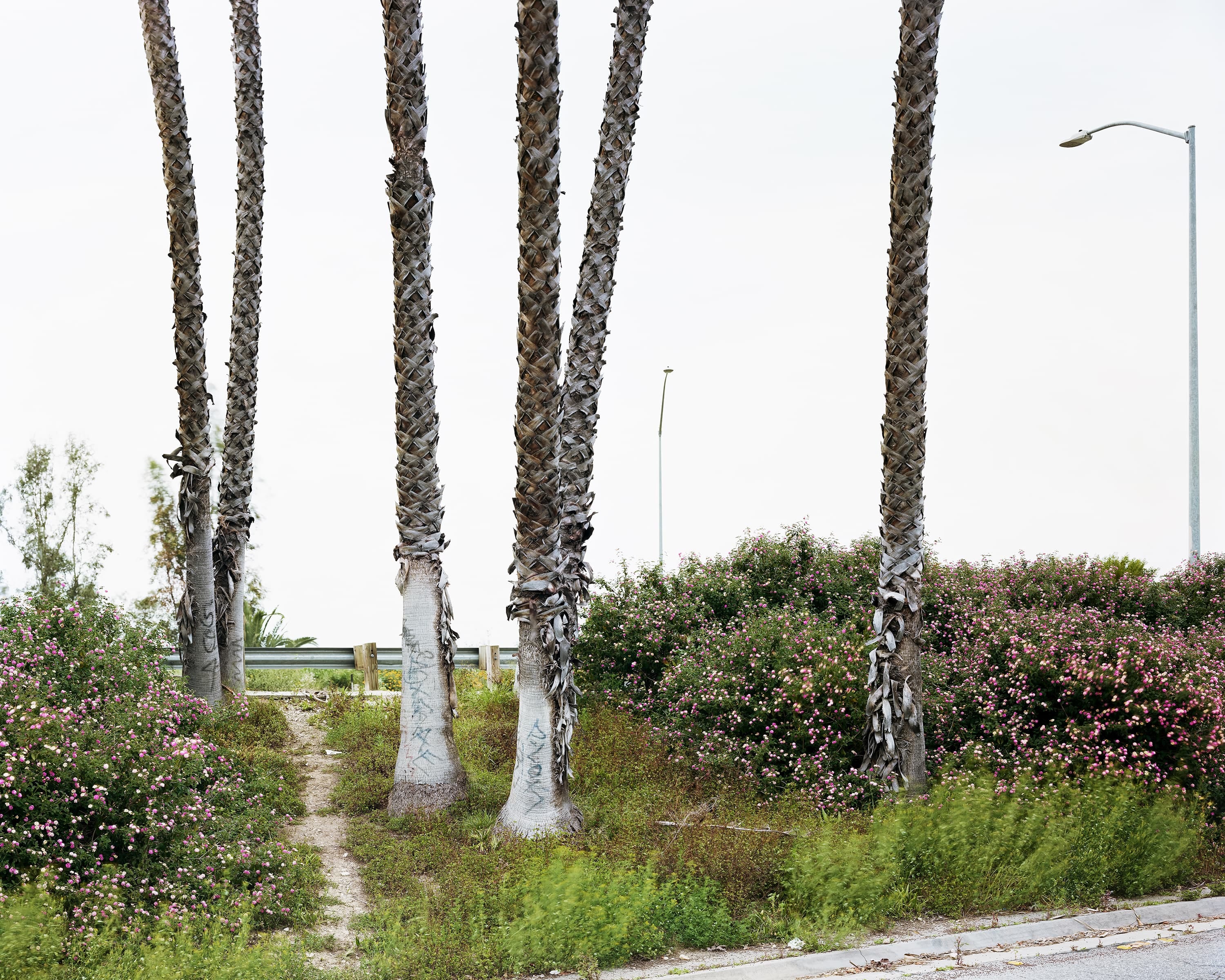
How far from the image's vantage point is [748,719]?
37.8 ft

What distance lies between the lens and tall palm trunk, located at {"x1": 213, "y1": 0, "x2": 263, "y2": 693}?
44.8 ft

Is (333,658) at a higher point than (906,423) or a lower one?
lower

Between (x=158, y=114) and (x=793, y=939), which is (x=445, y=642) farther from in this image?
(x=158, y=114)

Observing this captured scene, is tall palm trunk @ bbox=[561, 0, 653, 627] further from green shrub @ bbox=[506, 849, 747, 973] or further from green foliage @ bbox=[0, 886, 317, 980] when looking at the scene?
green foliage @ bbox=[0, 886, 317, 980]

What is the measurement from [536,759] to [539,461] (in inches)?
115

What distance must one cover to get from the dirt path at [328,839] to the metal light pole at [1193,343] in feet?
47.0

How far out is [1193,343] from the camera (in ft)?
55.9

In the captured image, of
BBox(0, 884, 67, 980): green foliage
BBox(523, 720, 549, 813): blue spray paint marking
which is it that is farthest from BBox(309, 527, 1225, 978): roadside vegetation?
BBox(0, 884, 67, 980): green foliage

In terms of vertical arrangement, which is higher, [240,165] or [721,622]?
[240,165]

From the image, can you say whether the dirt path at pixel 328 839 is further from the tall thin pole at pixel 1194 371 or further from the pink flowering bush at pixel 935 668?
the tall thin pole at pixel 1194 371

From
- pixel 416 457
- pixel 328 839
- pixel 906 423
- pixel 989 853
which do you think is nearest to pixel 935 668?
pixel 906 423

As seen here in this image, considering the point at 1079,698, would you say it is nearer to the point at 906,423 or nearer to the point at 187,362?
the point at 906,423

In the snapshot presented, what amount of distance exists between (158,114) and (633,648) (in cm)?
939

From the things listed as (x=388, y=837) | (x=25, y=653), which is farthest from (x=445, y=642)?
(x=25, y=653)
